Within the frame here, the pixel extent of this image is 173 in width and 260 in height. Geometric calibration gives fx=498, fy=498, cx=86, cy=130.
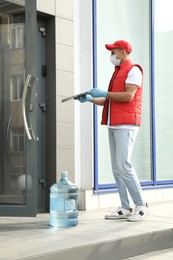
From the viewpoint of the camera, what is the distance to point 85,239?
3.93m

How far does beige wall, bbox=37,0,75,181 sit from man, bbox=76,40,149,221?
87 centimetres

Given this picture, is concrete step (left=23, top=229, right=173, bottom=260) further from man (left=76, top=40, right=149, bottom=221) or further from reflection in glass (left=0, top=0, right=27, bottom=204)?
reflection in glass (left=0, top=0, right=27, bottom=204)

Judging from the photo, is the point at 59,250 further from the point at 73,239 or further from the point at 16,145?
the point at 16,145

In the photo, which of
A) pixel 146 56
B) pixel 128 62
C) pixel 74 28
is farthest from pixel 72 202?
pixel 146 56

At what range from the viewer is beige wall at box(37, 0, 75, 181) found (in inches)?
229

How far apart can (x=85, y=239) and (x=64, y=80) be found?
97.2 inches

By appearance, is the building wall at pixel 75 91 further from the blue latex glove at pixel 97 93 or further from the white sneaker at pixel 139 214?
the white sneaker at pixel 139 214

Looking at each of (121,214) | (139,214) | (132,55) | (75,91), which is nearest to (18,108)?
(75,91)

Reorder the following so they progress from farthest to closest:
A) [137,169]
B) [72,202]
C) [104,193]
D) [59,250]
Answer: [137,169] → [104,193] → [72,202] → [59,250]

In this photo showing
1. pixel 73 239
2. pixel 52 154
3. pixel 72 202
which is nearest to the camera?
pixel 73 239

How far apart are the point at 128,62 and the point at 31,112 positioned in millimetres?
1090

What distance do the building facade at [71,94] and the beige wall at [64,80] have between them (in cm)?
1

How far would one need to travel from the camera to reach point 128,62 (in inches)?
196

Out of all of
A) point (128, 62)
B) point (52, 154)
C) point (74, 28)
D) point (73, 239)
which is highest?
point (74, 28)
